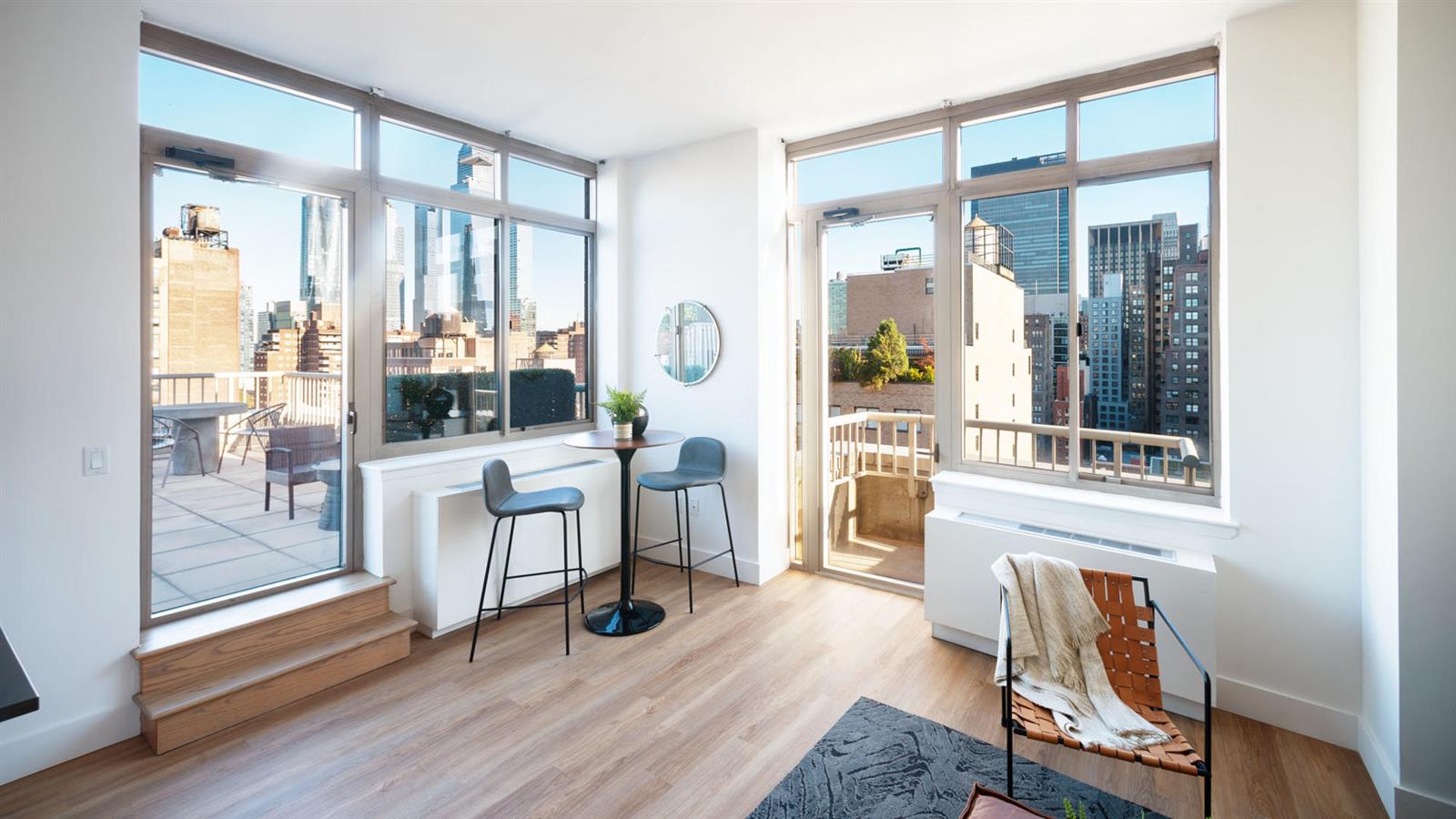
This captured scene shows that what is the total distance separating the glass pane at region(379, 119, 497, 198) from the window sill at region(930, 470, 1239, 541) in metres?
3.40

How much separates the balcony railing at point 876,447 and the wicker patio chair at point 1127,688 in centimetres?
178

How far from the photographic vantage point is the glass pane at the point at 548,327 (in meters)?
4.41

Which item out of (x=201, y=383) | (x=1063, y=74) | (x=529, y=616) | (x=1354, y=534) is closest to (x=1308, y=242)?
(x=1354, y=534)

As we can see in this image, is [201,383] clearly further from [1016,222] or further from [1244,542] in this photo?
[1244,542]

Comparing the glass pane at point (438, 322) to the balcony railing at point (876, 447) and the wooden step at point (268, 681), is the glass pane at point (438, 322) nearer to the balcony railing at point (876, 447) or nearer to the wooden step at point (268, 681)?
the wooden step at point (268, 681)

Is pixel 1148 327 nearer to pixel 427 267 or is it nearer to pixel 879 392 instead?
pixel 879 392

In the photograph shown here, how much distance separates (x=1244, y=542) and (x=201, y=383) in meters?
4.72

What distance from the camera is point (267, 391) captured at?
3.22 m

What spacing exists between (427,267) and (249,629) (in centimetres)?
212

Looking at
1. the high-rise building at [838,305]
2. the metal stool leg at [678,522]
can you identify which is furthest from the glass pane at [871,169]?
the metal stool leg at [678,522]

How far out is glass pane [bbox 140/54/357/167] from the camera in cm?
286

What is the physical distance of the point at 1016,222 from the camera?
3578mm

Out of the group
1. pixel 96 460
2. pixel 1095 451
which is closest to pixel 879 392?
pixel 1095 451

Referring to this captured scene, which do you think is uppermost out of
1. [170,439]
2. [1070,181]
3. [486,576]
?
[1070,181]
